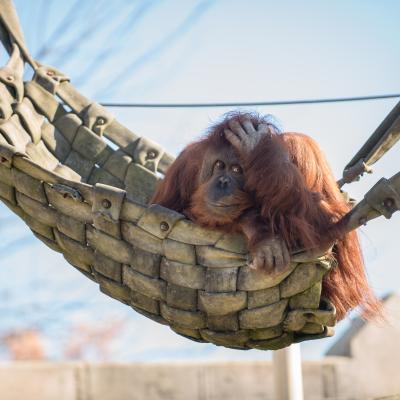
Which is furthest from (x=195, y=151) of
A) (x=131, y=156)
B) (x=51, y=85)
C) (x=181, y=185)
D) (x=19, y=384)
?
(x=19, y=384)

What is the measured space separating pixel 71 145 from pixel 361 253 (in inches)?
53.7

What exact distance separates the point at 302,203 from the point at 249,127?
40 cm

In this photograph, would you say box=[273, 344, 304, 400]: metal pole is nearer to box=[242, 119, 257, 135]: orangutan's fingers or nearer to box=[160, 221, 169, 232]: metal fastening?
box=[242, 119, 257, 135]: orangutan's fingers

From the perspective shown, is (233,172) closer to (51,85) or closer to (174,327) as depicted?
(174,327)

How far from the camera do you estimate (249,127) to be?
3410 mm

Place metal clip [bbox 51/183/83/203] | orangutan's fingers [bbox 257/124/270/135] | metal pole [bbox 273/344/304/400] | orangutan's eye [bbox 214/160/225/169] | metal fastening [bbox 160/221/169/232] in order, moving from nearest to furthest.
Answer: metal fastening [bbox 160/221/169/232], metal clip [bbox 51/183/83/203], orangutan's fingers [bbox 257/124/270/135], orangutan's eye [bbox 214/160/225/169], metal pole [bbox 273/344/304/400]

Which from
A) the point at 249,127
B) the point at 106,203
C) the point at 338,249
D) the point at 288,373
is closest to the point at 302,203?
the point at 338,249

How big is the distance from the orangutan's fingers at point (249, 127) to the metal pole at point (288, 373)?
98cm

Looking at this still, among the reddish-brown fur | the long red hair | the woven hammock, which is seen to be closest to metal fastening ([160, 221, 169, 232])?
the woven hammock

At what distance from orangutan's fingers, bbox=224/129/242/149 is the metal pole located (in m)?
0.96

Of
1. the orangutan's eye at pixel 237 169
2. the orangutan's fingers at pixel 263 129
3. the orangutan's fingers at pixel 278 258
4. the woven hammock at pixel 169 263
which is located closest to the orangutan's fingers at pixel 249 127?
the orangutan's fingers at pixel 263 129

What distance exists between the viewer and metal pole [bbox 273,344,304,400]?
3992mm

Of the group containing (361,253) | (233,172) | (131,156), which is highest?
(131,156)

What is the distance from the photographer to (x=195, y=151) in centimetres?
367
